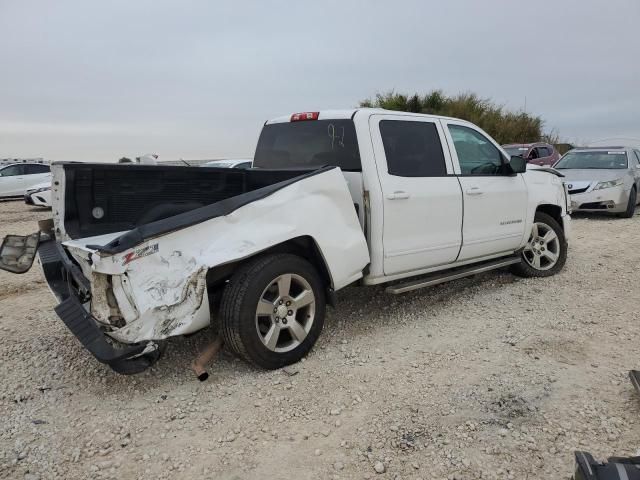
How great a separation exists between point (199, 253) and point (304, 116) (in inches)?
78.7

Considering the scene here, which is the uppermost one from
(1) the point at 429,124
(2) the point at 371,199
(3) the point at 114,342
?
(1) the point at 429,124

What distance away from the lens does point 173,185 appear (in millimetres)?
4082

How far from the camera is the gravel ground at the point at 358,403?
2.57 m

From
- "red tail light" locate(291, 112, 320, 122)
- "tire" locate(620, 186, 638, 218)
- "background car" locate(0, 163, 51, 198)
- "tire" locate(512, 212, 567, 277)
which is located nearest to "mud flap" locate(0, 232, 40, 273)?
"red tail light" locate(291, 112, 320, 122)

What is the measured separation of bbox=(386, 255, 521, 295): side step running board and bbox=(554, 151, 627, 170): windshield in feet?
23.8

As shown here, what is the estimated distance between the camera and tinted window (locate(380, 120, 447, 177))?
13.7 ft

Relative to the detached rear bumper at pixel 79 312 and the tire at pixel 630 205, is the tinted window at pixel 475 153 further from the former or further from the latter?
the tire at pixel 630 205

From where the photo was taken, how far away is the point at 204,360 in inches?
131

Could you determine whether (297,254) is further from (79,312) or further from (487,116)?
(487,116)

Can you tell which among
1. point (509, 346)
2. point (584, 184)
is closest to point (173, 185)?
point (509, 346)

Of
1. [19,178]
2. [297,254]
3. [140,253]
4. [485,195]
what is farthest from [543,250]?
[19,178]

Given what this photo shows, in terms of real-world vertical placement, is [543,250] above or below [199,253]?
below

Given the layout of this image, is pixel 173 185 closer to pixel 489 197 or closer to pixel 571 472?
pixel 489 197

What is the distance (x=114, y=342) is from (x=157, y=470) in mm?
858
